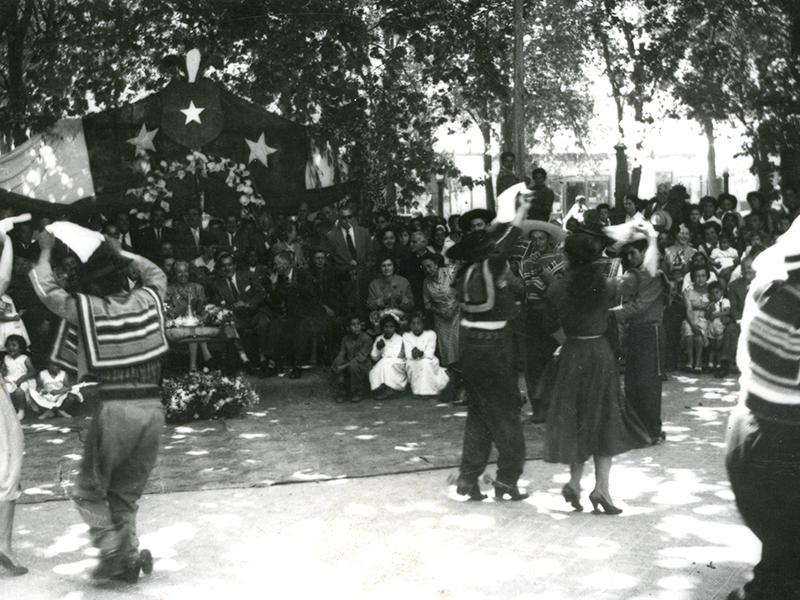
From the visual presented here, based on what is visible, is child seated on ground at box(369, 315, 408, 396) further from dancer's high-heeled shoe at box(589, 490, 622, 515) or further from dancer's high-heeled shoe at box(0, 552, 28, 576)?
dancer's high-heeled shoe at box(0, 552, 28, 576)

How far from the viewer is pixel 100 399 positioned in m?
5.62

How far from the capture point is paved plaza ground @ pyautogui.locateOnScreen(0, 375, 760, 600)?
555cm

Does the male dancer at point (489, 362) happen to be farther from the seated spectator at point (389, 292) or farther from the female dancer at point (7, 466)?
the seated spectator at point (389, 292)

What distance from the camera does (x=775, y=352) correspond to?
409cm

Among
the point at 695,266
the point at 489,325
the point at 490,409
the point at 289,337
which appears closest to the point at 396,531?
the point at 490,409

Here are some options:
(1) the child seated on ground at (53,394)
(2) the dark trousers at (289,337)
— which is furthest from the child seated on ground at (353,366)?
(1) the child seated on ground at (53,394)

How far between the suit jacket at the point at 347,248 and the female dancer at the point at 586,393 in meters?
6.81

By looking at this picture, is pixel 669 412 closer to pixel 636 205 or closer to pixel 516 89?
pixel 516 89

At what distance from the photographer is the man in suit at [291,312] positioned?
12367 millimetres

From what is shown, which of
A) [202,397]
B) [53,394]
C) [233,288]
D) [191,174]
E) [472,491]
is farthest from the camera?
[191,174]

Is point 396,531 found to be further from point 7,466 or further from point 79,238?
point 79,238

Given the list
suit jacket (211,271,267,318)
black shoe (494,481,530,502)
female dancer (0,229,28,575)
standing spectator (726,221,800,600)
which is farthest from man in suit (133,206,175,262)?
standing spectator (726,221,800,600)

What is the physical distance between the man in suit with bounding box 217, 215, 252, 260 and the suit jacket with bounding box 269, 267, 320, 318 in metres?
1.18

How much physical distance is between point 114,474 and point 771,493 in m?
3.24
